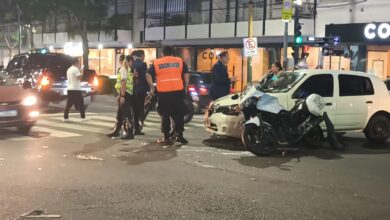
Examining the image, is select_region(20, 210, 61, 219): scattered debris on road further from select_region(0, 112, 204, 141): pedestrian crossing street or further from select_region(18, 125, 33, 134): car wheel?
select_region(18, 125, 33, 134): car wheel

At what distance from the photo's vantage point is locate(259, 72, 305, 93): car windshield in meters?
10.9

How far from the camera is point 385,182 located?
7.93m

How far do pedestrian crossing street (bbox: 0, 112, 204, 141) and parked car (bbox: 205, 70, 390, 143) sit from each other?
261 cm

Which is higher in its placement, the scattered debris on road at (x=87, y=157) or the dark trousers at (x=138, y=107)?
the dark trousers at (x=138, y=107)

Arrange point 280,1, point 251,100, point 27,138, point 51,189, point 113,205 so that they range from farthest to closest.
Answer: point 280,1 → point 27,138 → point 251,100 → point 51,189 → point 113,205

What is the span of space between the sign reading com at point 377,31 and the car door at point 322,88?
1275 centimetres

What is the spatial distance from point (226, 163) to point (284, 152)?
4.95 feet

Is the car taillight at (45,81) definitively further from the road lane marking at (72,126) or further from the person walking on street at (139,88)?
the person walking on street at (139,88)

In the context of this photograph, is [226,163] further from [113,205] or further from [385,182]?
[113,205]

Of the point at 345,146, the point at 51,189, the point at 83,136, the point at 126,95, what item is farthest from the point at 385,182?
the point at 83,136

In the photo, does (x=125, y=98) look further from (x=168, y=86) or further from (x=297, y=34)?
(x=297, y=34)

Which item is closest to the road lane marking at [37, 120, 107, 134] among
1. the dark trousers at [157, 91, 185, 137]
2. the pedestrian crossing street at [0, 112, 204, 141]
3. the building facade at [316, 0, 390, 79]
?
the pedestrian crossing street at [0, 112, 204, 141]

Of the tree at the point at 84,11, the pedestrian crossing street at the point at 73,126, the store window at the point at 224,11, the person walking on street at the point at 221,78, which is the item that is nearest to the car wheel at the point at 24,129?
the pedestrian crossing street at the point at 73,126

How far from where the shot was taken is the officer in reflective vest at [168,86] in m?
10.6
